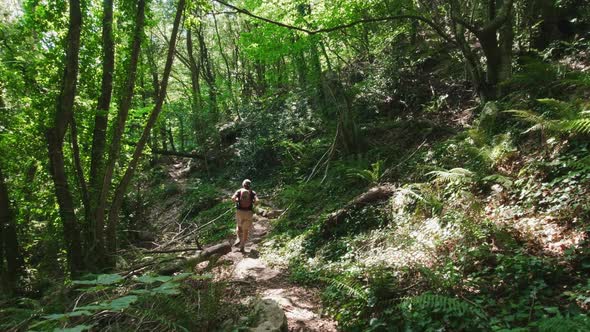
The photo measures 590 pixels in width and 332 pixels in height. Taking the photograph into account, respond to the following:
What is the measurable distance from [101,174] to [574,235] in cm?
812

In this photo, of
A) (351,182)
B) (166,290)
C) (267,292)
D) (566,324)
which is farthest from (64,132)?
(566,324)

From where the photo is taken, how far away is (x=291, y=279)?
6.82 metres

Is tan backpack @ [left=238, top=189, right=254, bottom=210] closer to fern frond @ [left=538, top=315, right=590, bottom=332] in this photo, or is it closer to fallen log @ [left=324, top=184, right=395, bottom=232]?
fallen log @ [left=324, top=184, right=395, bottom=232]

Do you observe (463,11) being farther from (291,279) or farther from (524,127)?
(291,279)

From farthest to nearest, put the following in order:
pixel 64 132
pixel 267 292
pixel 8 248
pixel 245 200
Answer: pixel 245 200 → pixel 8 248 → pixel 64 132 → pixel 267 292

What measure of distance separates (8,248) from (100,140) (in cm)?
348

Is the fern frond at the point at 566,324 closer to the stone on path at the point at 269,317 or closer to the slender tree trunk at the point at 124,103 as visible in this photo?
the stone on path at the point at 269,317

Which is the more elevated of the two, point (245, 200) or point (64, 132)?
point (64, 132)

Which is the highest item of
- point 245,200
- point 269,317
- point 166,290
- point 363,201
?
point 245,200

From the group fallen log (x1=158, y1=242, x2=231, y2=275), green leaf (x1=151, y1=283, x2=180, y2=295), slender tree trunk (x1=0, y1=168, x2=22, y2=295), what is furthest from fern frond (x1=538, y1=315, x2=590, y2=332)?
slender tree trunk (x1=0, y1=168, x2=22, y2=295)

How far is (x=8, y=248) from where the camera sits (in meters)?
8.55

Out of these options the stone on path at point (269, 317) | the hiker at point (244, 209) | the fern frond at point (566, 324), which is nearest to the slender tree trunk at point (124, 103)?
the hiker at point (244, 209)

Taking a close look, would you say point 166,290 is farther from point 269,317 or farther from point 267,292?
point 267,292

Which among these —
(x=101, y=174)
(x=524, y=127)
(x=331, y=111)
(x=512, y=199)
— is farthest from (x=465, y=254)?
(x=331, y=111)
